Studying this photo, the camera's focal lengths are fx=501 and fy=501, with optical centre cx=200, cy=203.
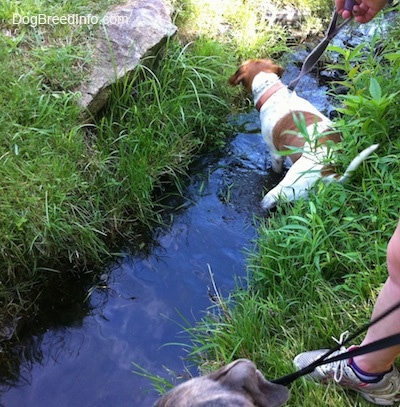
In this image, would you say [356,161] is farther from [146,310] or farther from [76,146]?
[76,146]

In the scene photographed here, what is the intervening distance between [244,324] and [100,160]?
1.44 m

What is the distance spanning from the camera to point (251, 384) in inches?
50.4

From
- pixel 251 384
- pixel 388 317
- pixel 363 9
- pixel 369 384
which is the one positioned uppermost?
pixel 363 9

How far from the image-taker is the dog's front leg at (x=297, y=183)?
3.04 metres

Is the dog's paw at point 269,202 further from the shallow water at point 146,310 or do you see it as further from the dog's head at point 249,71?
the dog's head at point 249,71

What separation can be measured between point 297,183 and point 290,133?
44 centimetres

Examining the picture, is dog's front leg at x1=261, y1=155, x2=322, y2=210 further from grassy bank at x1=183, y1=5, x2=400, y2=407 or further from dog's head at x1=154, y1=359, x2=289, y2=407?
dog's head at x1=154, y1=359, x2=289, y2=407

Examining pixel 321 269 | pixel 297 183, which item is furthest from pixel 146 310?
pixel 297 183

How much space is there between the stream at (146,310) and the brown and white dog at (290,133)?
290 mm

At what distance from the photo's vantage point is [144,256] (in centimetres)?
315

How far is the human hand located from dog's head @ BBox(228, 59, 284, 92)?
1697 millimetres

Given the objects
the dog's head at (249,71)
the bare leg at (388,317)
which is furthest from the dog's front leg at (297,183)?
the bare leg at (388,317)

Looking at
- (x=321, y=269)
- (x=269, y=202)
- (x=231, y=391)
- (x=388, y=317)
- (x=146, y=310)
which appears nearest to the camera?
(x=231, y=391)

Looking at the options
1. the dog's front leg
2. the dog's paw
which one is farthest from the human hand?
the dog's paw
